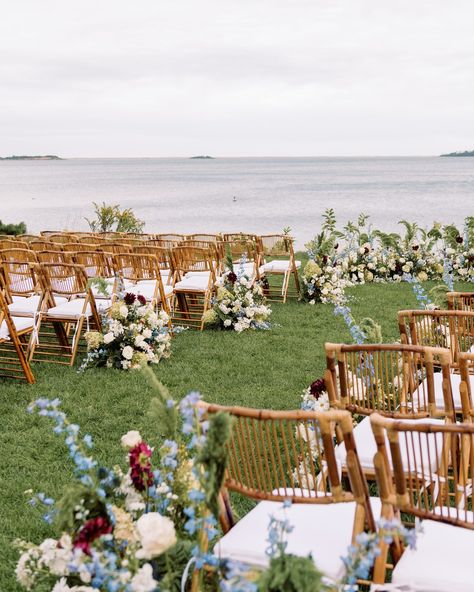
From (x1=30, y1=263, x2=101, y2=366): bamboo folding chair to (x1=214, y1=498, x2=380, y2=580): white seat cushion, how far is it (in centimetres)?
423

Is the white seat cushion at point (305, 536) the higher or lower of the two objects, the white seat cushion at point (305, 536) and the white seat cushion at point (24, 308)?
the lower

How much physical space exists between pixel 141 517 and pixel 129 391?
157 inches

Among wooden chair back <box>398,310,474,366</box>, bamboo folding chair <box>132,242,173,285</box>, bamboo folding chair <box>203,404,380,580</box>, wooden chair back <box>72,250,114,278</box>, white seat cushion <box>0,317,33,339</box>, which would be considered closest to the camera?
bamboo folding chair <box>203,404,380,580</box>

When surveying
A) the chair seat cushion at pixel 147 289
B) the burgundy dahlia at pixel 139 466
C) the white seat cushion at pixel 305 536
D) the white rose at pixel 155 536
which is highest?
the burgundy dahlia at pixel 139 466

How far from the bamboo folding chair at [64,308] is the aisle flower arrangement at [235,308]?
1.60 m

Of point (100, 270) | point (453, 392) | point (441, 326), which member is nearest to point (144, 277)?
point (100, 270)

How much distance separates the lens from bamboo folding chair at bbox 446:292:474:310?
15.7ft

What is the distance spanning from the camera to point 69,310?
6.61 m

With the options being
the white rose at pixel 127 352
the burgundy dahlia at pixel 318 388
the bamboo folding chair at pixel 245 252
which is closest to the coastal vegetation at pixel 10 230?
the bamboo folding chair at pixel 245 252

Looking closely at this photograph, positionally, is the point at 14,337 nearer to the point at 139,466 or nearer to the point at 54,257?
the point at 54,257

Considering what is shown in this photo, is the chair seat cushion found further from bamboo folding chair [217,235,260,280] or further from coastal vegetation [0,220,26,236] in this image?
coastal vegetation [0,220,26,236]

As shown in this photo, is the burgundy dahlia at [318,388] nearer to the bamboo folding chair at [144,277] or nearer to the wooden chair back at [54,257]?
the bamboo folding chair at [144,277]

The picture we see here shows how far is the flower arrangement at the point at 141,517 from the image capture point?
62.2 inches

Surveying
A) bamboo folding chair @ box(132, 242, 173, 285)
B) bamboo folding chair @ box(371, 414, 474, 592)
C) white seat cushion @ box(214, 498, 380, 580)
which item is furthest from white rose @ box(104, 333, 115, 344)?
bamboo folding chair @ box(371, 414, 474, 592)
